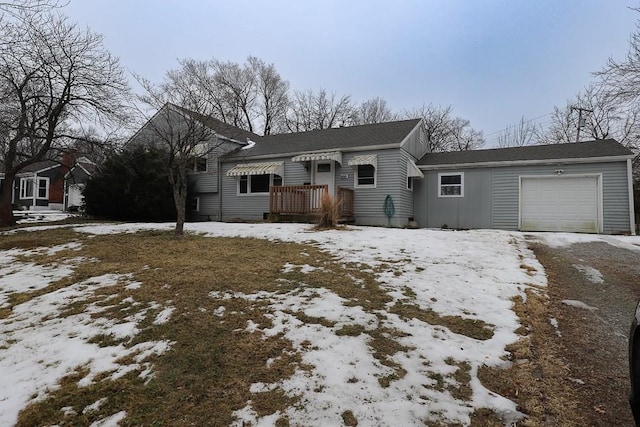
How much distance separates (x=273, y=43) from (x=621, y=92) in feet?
88.0

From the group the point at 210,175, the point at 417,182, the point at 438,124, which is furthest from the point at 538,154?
the point at 438,124

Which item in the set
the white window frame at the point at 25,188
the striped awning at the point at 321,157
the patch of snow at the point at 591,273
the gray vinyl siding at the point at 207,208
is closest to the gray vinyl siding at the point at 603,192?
the striped awning at the point at 321,157

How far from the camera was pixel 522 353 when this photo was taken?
315 cm

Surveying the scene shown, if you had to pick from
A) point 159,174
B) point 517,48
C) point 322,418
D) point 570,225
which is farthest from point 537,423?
point 517,48

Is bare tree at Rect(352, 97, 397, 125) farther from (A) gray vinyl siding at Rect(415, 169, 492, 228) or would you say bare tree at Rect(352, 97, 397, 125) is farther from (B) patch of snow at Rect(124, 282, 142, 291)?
(B) patch of snow at Rect(124, 282, 142, 291)

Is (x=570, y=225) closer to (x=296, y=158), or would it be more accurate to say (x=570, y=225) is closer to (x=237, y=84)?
(x=296, y=158)

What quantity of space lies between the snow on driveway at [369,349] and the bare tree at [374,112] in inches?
1136

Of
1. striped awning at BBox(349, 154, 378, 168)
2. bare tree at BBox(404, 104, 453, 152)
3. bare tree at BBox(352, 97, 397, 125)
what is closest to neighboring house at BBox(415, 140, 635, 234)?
striped awning at BBox(349, 154, 378, 168)

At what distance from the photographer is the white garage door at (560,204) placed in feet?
39.9

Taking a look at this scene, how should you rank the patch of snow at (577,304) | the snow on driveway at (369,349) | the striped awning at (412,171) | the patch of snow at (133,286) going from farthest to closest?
the striped awning at (412,171), the patch of snow at (133,286), the patch of snow at (577,304), the snow on driveway at (369,349)

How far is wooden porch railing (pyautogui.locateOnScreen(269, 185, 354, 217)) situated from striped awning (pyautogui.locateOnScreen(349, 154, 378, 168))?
113 cm

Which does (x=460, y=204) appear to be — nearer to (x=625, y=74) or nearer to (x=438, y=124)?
(x=625, y=74)

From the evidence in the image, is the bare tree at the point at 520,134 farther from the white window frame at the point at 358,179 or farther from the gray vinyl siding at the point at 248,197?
the gray vinyl siding at the point at 248,197

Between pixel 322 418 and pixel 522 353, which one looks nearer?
pixel 322 418
